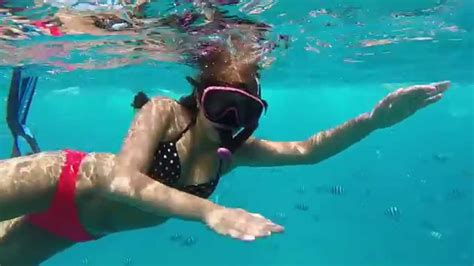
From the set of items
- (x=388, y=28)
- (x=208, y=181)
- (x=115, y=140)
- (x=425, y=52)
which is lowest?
(x=115, y=140)

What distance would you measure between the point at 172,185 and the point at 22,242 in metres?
2.00

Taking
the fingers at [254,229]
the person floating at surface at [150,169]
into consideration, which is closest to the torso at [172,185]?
the person floating at surface at [150,169]

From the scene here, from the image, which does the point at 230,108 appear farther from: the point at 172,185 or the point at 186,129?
the point at 172,185

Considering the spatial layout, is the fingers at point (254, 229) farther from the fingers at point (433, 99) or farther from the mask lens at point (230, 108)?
the fingers at point (433, 99)

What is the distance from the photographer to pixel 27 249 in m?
6.41

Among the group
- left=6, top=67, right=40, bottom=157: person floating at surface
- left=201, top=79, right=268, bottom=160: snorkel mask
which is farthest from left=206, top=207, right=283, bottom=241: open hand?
left=6, top=67, right=40, bottom=157: person floating at surface

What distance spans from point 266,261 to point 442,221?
23534 mm

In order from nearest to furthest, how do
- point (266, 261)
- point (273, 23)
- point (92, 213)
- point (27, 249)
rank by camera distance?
point (92, 213), point (27, 249), point (273, 23), point (266, 261)

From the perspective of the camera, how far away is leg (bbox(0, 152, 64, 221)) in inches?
205

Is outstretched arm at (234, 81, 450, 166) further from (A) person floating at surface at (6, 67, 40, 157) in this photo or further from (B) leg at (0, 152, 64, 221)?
(A) person floating at surface at (6, 67, 40, 157)

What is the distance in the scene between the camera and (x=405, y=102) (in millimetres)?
6090

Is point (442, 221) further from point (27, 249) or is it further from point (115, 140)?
point (115, 140)

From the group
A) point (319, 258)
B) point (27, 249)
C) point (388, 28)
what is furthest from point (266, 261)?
point (27, 249)

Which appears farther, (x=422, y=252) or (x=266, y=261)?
(x=422, y=252)
